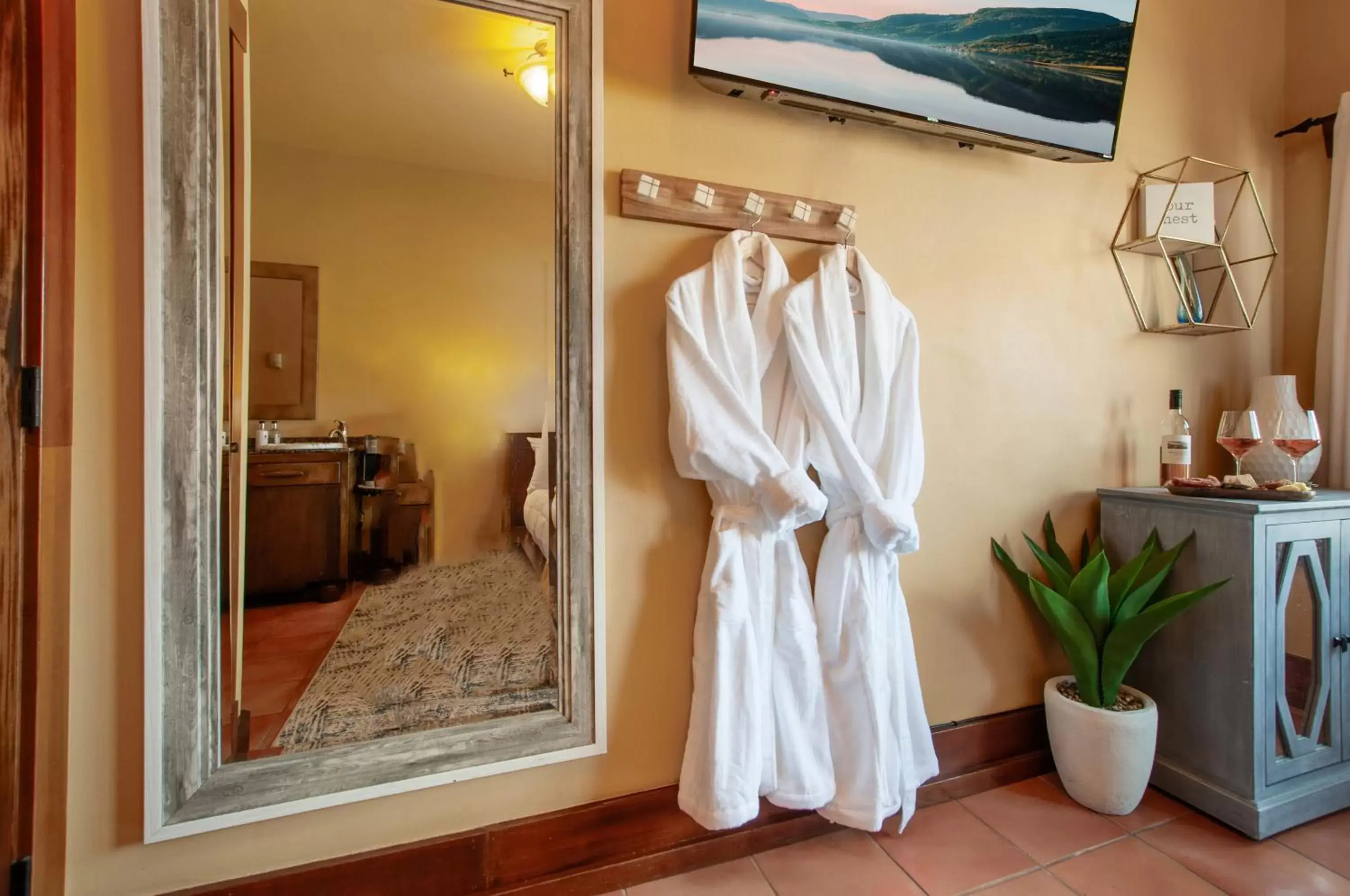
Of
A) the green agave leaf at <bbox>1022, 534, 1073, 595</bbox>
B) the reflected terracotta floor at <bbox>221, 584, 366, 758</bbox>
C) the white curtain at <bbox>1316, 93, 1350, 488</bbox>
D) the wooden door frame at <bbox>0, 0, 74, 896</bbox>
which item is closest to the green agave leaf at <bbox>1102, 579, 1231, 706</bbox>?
Answer: the green agave leaf at <bbox>1022, 534, 1073, 595</bbox>

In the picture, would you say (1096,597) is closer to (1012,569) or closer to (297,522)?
(1012,569)

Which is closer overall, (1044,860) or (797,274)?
(1044,860)

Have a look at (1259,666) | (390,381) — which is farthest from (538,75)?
(1259,666)

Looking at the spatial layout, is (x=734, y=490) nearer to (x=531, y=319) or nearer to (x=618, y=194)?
(x=531, y=319)

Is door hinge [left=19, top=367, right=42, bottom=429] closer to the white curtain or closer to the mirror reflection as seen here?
the mirror reflection

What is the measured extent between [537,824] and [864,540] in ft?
2.88

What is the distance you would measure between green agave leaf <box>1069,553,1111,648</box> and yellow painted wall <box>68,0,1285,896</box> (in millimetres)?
179

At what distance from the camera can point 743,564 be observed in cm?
113

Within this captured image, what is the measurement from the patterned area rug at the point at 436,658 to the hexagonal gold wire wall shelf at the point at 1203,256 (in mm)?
1914

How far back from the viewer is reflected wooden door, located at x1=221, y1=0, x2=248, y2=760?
0.95m

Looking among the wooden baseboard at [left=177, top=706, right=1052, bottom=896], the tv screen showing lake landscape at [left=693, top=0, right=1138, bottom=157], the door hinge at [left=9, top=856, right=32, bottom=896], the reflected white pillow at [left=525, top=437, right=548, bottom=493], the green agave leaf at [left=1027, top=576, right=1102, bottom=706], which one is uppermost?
the tv screen showing lake landscape at [left=693, top=0, right=1138, bottom=157]

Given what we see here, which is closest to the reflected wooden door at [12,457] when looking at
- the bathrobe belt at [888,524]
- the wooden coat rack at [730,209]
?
the wooden coat rack at [730,209]

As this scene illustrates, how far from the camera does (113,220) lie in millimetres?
896

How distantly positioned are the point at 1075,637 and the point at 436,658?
4.78ft
